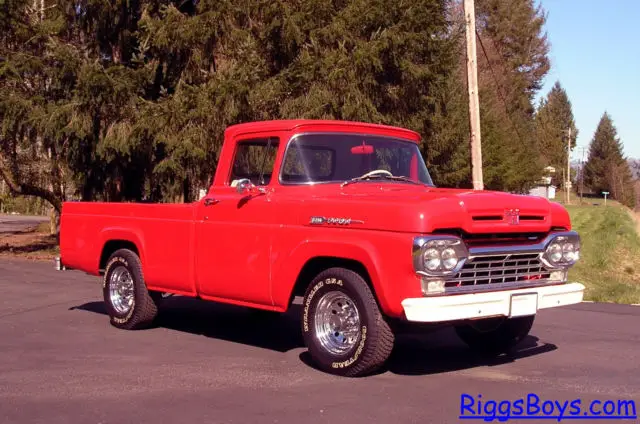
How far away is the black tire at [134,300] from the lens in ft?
29.2

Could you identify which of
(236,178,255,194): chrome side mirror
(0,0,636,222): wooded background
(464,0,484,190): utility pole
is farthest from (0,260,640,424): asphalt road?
(0,0,636,222): wooded background

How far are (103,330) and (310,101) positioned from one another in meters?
8.78

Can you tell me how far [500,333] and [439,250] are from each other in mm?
1937

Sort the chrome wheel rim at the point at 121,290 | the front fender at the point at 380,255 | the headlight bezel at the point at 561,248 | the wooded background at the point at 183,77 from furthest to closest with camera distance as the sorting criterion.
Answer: the wooded background at the point at 183,77 < the chrome wheel rim at the point at 121,290 < the headlight bezel at the point at 561,248 < the front fender at the point at 380,255

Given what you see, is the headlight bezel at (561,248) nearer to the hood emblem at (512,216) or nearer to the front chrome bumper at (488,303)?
the front chrome bumper at (488,303)

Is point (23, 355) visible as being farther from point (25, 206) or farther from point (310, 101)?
point (25, 206)

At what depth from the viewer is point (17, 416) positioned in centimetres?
553

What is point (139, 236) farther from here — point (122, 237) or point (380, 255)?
point (380, 255)

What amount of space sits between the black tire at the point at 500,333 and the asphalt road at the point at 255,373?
0.18 metres

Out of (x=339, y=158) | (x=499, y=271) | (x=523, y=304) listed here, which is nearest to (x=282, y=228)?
(x=339, y=158)

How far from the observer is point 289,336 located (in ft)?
28.8

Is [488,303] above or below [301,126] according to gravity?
below

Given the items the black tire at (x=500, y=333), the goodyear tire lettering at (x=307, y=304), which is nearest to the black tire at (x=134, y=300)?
the goodyear tire lettering at (x=307, y=304)

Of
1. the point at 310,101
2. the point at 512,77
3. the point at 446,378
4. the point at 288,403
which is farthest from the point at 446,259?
the point at 512,77
